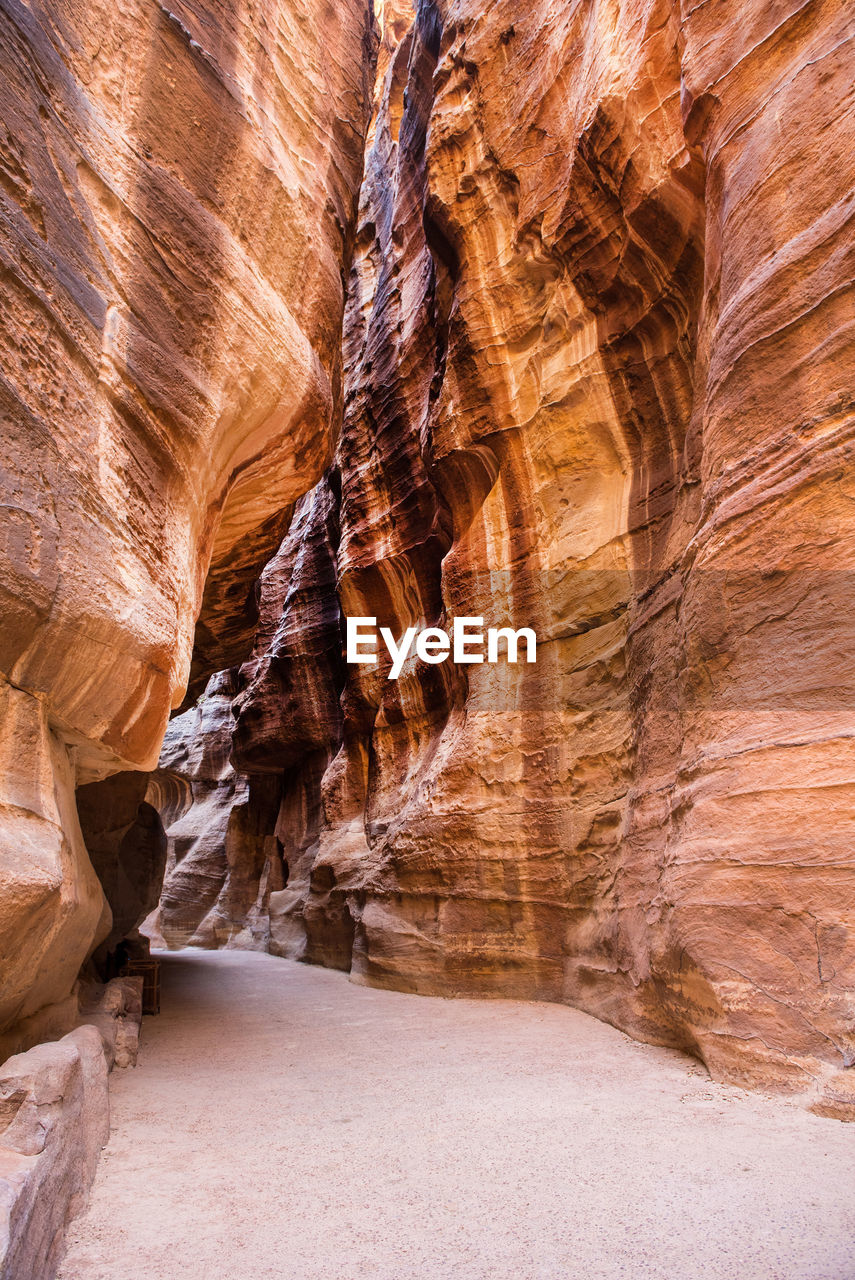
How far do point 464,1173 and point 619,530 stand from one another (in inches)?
242

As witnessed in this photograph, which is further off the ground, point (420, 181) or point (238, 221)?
point (420, 181)

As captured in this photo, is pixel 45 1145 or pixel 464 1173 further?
pixel 464 1173

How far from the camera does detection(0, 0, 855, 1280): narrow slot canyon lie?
3148mm

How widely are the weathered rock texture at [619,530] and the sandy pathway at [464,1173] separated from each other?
28.0 inches

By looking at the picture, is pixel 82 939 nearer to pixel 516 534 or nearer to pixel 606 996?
pixel 606 996

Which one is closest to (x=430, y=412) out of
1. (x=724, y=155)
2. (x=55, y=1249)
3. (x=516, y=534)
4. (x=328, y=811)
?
(x=516, y=534)

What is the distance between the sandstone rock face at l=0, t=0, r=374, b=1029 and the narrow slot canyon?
0.04 metres

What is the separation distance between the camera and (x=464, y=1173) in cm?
319

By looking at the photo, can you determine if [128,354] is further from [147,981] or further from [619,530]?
[147,981]

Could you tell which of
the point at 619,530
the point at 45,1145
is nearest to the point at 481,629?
the point at 619,530

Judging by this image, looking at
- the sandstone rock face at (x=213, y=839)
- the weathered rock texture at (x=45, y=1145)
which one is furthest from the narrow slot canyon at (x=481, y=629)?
the sandstone rock face at (x=213, y=839)

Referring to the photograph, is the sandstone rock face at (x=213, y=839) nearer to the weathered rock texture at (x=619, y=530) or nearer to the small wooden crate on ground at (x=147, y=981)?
the weathered rock texture at (x=619, y=530)

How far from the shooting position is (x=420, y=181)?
1264 cm

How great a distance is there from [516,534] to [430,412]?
8.58 ft
